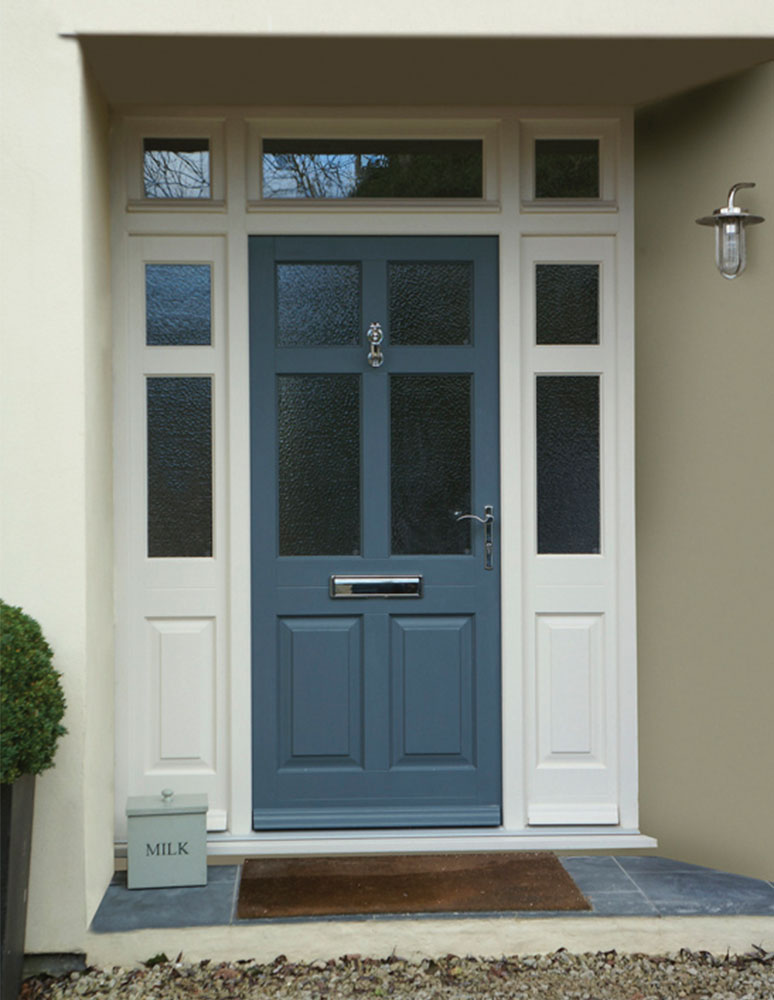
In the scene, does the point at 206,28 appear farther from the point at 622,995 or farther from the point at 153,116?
the point at 622,995

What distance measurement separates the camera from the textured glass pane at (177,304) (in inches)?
154

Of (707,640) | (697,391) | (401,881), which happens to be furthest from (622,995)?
(697,391)

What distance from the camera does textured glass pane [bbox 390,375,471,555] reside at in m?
3.99

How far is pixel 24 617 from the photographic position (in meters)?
3.18

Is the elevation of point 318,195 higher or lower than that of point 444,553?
higher

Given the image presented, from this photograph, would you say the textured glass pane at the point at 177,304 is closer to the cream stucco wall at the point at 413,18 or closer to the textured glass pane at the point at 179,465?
the textured glass pane at the point at 179,465

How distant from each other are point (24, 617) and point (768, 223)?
9.18ft

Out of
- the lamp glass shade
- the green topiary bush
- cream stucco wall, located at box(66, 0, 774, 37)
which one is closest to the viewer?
the green topiary bush

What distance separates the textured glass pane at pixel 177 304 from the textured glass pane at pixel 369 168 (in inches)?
16.8

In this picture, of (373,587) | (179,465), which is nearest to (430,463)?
(373,587)

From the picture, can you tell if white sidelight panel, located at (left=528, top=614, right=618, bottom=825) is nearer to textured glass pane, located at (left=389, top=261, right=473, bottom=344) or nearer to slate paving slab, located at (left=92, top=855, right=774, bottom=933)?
slate paving slab, located at (left=92, top=855, right=774, bottom=933)

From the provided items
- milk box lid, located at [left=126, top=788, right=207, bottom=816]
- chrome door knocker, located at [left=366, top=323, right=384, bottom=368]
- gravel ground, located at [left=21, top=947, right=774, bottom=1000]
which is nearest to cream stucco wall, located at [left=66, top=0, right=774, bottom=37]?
chrome door knocker, located at [left=366, top=323, right=384, bottom=368]

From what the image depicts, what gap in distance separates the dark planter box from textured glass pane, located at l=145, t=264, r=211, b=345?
5.54ft

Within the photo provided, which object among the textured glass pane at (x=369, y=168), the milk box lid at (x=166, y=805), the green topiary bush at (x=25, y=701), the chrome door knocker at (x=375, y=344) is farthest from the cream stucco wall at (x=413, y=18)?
the milk box lid at (x=166, y=805)
